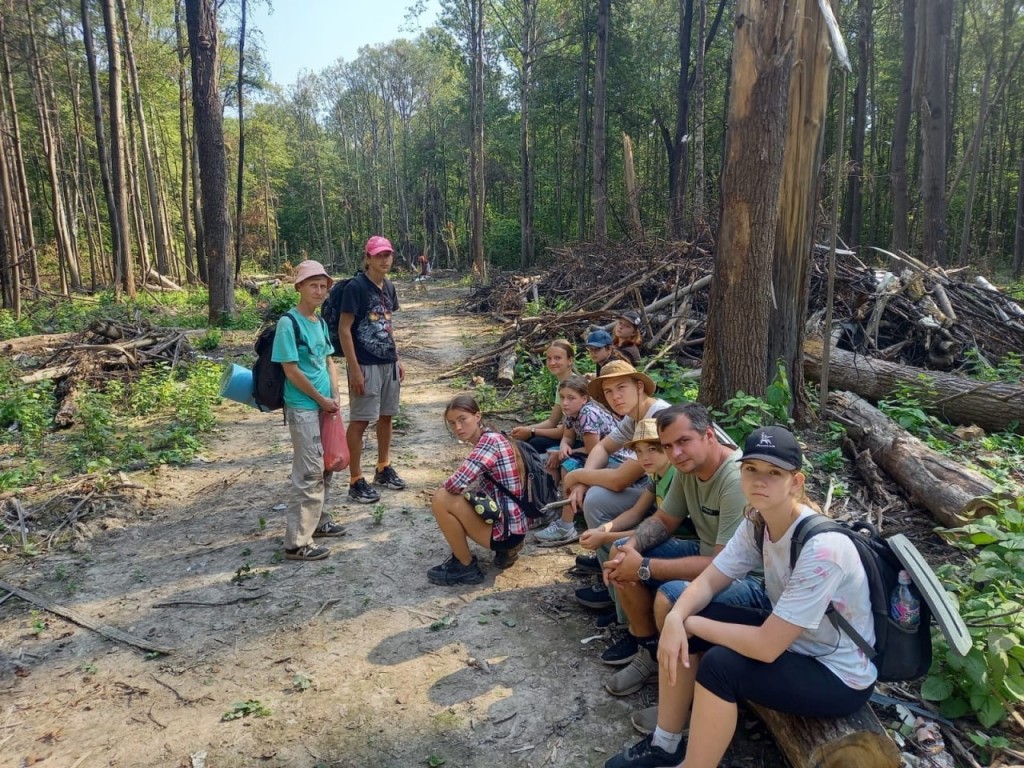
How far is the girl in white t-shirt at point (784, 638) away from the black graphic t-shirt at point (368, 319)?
11.5 ft

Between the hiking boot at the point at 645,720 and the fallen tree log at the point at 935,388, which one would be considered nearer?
the hiking boot at the point at 645,720

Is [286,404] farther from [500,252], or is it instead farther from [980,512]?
[500,252]

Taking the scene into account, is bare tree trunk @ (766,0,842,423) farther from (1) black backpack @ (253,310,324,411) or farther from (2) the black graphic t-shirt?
(1) black backpack @ (253,310,324,411)

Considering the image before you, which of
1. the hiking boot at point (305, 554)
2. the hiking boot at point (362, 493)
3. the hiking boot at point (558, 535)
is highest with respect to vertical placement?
the hiking boot at point (362, 493)

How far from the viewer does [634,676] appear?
295 centimetres

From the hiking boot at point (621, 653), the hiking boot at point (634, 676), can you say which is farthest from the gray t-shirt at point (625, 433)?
the hiking boot at point (634, 676)

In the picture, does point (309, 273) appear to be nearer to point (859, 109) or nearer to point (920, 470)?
point (920, 470)

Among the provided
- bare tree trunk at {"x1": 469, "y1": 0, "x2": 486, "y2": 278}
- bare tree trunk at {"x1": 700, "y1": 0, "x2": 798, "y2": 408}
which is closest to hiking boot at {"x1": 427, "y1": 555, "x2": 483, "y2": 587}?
bare tree trunk at {"x1": 700, "y1": 0, "x2": 798, "y2": 408}

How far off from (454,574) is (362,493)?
1599mm

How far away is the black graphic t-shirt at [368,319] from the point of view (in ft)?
16.2

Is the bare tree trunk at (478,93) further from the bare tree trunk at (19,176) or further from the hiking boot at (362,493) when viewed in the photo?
the hiking boot at (362,493)

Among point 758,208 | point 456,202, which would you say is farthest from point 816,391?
point 456,202

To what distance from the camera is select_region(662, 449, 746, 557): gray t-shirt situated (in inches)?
110

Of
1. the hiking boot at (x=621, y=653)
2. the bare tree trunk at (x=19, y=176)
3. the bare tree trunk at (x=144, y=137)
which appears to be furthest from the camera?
the bare tree trunk at (x=144, y=137)
